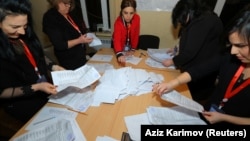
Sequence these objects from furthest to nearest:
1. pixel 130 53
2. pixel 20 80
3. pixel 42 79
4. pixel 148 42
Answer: pixel 148 42 < pixel 130 53 < pixel 42 79 < pixel 20 80

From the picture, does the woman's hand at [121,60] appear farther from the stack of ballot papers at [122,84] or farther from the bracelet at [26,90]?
the bracelet at [26,90]

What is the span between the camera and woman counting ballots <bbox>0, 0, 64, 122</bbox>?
122cm

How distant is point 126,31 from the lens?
211 centimetres

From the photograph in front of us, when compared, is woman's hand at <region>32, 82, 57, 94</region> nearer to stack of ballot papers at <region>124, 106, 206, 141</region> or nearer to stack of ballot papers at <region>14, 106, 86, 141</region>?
stack of ballot papers at <region>14, 106, 86, 141</region>

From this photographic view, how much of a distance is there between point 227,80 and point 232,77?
0.13 ft

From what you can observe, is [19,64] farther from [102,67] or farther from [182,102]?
[182,102]

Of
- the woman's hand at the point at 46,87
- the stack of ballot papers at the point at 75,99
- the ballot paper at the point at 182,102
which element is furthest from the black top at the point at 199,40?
the woman's hand at the point at 46,87

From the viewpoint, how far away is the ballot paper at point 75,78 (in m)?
1.29

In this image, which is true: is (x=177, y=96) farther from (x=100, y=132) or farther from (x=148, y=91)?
(x=100, y=132)

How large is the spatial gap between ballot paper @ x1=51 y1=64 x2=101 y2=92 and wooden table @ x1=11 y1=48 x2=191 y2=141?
187 mm

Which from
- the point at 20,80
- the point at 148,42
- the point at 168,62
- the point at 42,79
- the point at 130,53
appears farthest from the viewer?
the point at 148,42

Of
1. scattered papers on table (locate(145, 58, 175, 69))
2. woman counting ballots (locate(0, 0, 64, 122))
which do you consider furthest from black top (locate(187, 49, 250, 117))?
woman counting ballots (locate(0, 0, 64, 122))

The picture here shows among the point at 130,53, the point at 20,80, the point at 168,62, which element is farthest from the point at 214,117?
the point at 20,80

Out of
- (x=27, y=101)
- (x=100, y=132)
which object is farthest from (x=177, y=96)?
(x=27, y=101)
